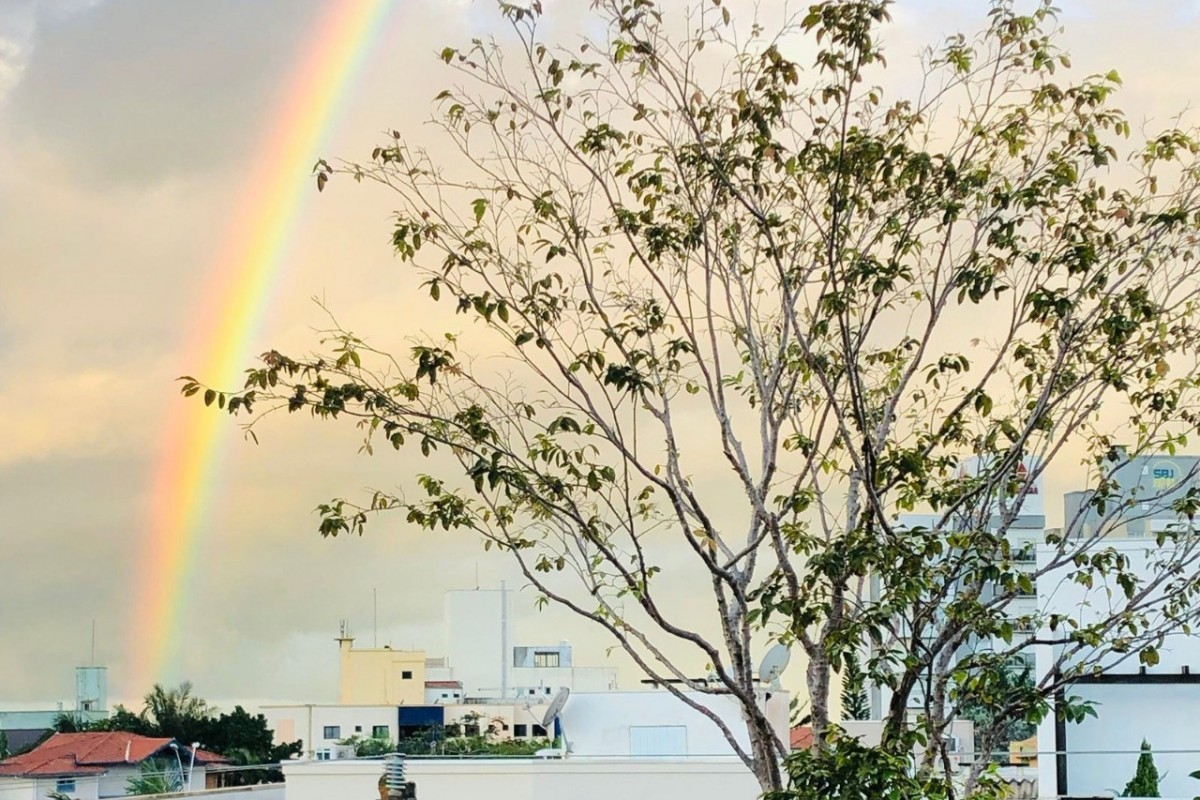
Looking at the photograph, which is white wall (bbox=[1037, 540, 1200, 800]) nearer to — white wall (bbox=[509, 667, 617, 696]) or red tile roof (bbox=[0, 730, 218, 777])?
red tile roof (bbox=[0, 730, 218, 777])

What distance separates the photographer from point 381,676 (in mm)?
44312

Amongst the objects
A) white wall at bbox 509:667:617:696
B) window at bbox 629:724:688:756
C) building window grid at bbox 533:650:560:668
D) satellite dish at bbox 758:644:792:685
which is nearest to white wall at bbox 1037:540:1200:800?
satellite dish at bbox 758:644:792:685

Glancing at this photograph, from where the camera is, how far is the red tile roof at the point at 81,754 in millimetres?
28219

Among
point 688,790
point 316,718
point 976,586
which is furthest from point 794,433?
point 316,718

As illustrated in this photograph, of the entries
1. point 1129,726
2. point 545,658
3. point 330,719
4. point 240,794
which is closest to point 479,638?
point 545,658

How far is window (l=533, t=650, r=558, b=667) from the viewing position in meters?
43.2

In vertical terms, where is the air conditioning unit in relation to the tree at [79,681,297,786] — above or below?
above

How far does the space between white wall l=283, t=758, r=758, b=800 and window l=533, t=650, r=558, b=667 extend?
2786cm

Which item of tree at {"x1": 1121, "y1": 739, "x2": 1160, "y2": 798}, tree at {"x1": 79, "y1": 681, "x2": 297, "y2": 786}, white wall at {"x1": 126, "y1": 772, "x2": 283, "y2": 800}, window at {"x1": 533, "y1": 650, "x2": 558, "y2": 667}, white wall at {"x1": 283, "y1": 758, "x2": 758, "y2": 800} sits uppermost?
tree at {"x1": 1121, "y1": 739, "x2": 1160, "y2": 798}

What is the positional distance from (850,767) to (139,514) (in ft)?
32.4

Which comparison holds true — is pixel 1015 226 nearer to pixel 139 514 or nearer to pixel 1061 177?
pixel 1061 177

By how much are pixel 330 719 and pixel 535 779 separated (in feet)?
82.9

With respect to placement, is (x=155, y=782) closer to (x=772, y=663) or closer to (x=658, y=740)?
(x=658, y=740)

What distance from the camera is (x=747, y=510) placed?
8.15 meters
